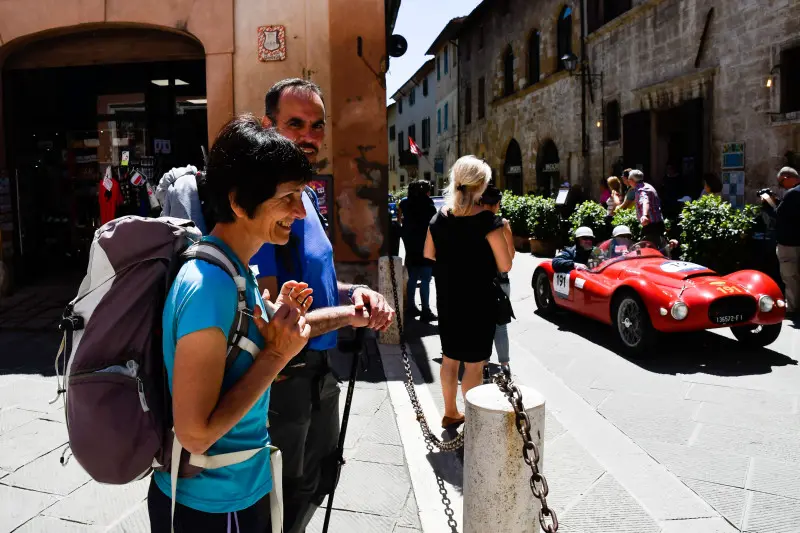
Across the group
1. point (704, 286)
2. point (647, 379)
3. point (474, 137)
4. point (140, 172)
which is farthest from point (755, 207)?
point (474, 137)

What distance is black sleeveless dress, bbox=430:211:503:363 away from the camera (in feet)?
13.7

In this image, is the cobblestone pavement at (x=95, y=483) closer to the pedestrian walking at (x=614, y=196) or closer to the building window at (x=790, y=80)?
the pedestrian walking at (x=614, y=196)

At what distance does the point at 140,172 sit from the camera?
9375mm

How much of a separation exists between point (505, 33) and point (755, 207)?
1717 cm

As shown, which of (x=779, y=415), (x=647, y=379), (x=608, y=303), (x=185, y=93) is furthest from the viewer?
(x=185, y=93)

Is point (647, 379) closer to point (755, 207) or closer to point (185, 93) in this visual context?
point (755, 207)

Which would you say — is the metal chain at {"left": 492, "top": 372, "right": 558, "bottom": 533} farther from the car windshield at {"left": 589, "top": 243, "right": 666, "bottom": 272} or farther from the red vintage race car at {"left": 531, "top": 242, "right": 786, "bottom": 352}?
the car windshield at {"left": 589, "top": 243, "right": 666, "bottom": 272}

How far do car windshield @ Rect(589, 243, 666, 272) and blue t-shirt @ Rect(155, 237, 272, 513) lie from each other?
616 cm

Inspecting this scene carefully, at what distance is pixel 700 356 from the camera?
636cm

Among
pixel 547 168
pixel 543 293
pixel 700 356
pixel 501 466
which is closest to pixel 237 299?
pixel 501 466

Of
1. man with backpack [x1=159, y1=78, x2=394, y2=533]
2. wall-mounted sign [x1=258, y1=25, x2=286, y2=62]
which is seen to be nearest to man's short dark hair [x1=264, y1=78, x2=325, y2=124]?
man with backpack [x1=159, y1=78, x2=394, y2=533]

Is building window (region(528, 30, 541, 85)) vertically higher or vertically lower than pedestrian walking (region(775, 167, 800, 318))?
higher

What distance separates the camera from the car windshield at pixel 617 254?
7199mm

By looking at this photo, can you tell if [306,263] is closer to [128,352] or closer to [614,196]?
[128,352]
